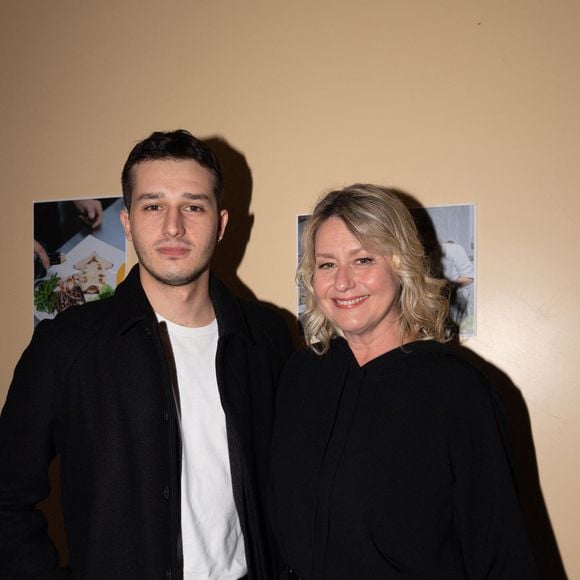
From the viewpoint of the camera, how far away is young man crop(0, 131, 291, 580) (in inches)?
59.8

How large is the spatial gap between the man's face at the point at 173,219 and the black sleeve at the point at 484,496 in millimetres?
803

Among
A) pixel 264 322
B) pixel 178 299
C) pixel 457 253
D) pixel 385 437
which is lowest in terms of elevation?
pixel 385 437

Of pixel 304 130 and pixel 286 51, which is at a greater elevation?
pixel 286 51

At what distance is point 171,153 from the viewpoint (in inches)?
67.1

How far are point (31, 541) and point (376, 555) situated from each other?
35.0 inches

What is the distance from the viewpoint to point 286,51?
6.89 feet

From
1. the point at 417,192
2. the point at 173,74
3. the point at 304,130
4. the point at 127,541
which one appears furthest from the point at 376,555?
the point at 173,74

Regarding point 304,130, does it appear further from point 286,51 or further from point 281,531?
point 281,531

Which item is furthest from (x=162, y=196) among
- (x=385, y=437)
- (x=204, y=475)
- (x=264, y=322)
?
(x=385, y=437)

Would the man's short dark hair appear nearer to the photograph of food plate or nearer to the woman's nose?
the woman's nose

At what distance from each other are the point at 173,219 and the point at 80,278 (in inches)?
35.1

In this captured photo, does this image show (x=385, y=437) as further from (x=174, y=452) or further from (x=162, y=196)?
(x=162, y=196)

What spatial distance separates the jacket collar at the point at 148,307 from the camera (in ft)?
5.42

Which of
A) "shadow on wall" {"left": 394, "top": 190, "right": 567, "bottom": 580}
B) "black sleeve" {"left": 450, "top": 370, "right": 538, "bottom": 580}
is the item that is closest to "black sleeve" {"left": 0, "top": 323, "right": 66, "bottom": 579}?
"black sleeve" {"left": 450, "top": 370, "right": 538, "bottom": 580}
